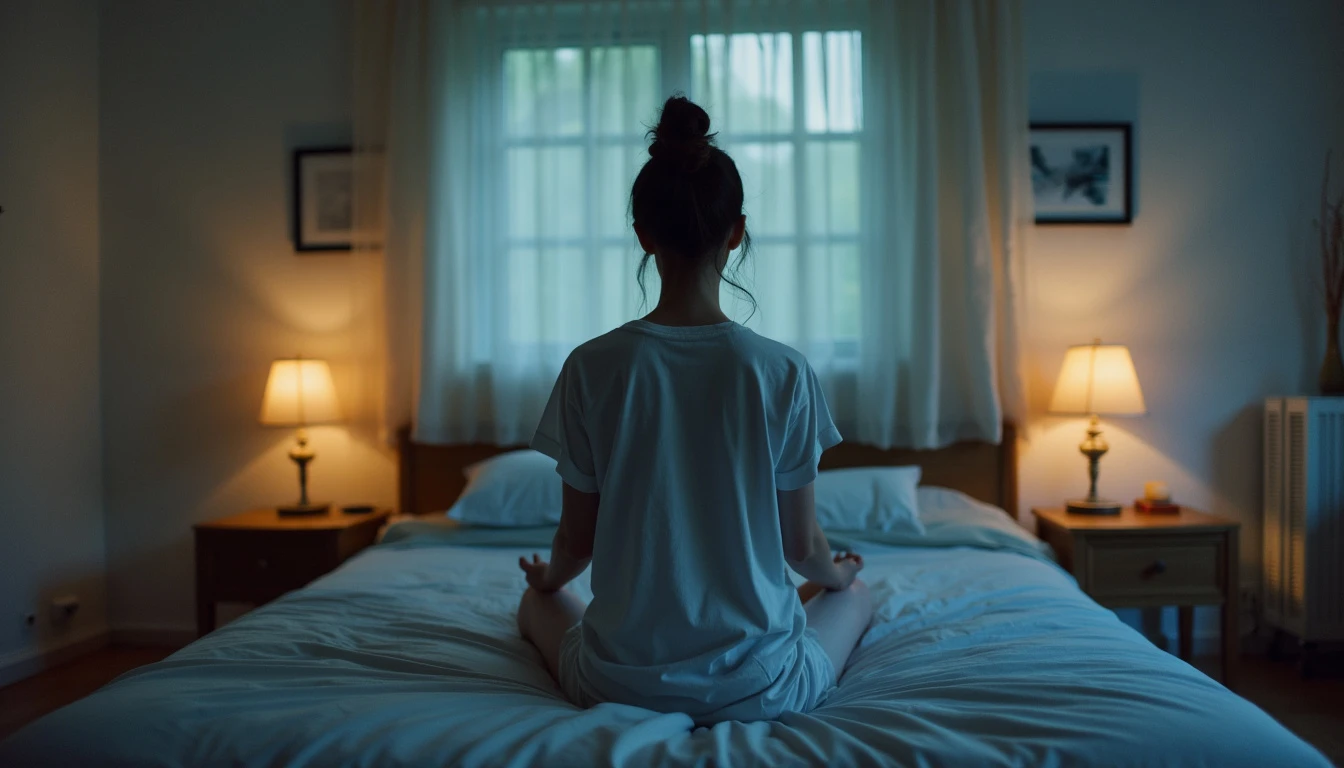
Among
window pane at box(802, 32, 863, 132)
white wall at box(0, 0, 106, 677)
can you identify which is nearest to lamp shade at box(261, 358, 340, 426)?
white wall at box(0, 0, 106, 677)

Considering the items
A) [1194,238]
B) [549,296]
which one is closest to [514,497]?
[549,296]

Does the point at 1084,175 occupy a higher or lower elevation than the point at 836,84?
lower

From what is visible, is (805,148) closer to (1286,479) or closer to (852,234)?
(852,234)

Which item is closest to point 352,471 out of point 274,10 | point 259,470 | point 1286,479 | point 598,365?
point 259,470

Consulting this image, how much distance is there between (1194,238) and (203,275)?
3.58m

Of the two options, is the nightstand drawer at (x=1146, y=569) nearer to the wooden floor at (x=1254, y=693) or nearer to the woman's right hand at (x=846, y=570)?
the wooden floor at (x=1254, y=693)

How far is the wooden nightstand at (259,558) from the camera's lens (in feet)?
9.46

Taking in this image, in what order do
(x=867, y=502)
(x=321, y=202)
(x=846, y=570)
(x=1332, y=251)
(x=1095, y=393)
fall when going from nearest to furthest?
(x=846, y=570) < (x=867, y=502) < (x=1095, y=393) < (x=1332, y=251) < (x=321, y=202)

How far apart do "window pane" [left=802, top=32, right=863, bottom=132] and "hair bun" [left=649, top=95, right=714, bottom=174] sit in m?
1.98

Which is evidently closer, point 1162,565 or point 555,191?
point 1162,565

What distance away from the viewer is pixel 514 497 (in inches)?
109

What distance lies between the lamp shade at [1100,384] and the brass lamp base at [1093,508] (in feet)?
0.95

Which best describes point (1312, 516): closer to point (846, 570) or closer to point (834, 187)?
point (834, 187)

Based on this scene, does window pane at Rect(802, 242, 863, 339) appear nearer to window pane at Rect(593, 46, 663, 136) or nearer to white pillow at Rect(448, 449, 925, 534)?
white pillow at Rect(448, 449, 925, 534)
